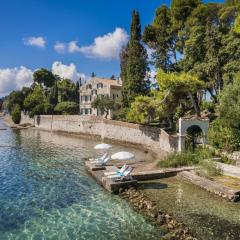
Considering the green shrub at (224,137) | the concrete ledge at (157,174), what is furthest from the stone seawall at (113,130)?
the concrete ledge at (157,174)

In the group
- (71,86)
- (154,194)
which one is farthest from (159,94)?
(71,86)

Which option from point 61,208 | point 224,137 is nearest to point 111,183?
point 61,208

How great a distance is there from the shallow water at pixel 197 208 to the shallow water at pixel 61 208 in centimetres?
207

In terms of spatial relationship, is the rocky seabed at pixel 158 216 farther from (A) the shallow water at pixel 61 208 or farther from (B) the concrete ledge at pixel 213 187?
(B) the concrete ledge at pixel 213 187

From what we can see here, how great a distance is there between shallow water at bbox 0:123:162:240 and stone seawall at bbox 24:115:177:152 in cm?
1231

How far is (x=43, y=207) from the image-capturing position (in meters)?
18.1

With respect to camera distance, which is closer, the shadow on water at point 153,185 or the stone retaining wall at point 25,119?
the shadow on water at point 153,185

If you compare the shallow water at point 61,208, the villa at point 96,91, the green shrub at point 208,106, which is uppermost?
the villa at point 96,91

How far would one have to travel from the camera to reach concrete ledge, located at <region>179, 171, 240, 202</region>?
61.3ft

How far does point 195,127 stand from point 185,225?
18.2 metres

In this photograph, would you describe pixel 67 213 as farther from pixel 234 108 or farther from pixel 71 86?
pixel 71 86

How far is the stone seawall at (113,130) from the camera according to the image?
38.1 m

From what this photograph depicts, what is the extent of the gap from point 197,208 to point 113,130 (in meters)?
34.2

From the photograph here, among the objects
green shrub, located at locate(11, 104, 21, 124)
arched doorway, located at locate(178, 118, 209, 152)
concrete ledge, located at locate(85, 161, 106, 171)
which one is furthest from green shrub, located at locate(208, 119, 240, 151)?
green shrub, located at locate(11, 104, 21, 124)
